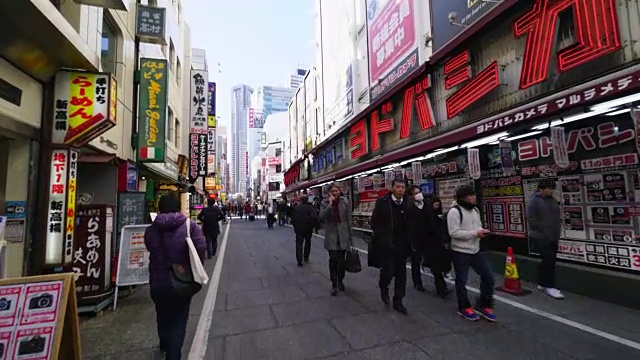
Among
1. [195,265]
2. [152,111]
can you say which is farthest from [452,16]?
[195,265]

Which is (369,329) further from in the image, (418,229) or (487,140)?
(487,140)

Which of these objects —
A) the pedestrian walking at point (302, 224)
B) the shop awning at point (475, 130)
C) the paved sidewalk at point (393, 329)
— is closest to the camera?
the paved sidewalk at point (393, 329)

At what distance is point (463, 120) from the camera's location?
9.34 metres

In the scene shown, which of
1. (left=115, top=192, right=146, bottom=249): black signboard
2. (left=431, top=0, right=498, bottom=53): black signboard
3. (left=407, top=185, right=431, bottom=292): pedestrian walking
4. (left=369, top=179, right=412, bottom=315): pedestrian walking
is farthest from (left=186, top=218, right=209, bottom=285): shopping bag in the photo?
(left=431, top=0, right=498, bottom=53): black signboard

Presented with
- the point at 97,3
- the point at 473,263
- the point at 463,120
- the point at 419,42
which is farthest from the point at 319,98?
the point at 473,263

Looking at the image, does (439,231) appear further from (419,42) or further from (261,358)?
(419,42)

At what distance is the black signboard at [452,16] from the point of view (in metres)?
8.59

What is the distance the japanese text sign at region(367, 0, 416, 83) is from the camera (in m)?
11.8

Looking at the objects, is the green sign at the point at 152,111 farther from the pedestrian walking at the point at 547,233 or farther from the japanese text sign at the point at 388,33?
the pedestrian walking at the point at 547,233

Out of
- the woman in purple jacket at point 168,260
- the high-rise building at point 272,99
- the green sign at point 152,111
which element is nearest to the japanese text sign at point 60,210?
the woman in purple jacket at point 168,260

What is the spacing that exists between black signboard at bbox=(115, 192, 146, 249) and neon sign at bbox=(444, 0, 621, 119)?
27.8 feet

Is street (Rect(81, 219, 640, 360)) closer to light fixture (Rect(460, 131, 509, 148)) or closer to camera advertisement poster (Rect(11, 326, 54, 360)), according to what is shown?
camera advertisement poster (Rect(11, 326, 54, 360))

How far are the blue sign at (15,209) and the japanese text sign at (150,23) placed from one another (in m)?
6.56

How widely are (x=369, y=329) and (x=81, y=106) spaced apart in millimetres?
5881
